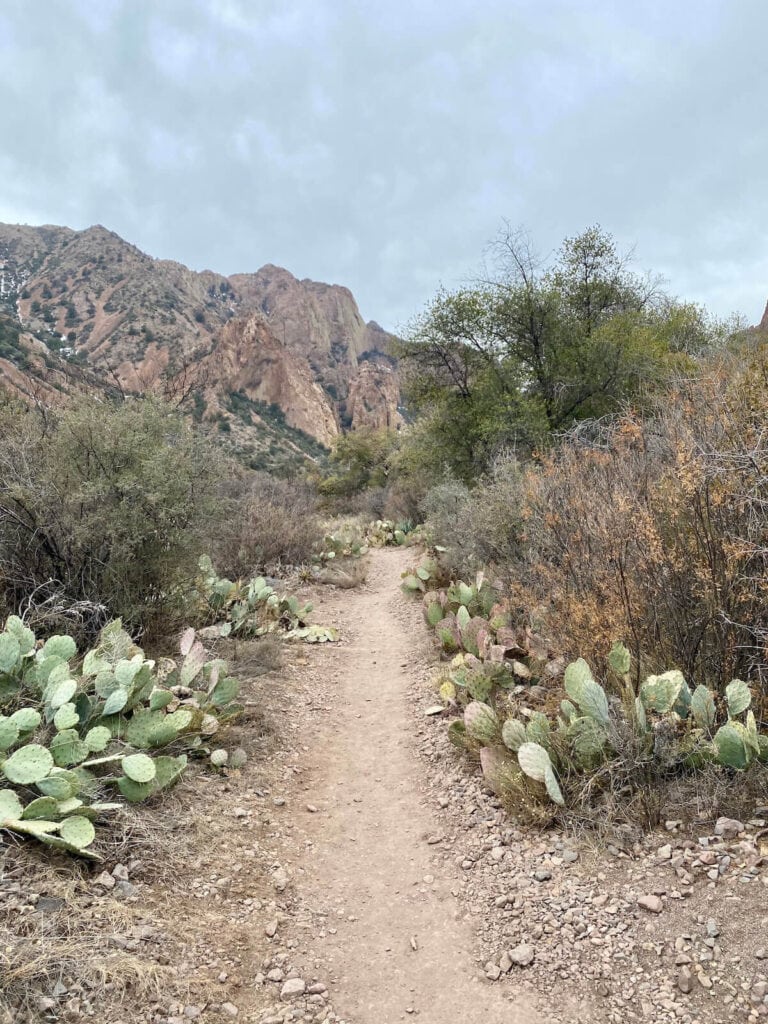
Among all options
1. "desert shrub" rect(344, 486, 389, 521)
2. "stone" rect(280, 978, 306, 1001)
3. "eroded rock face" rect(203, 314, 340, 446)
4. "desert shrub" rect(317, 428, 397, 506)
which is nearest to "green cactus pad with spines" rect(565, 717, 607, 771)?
"stone" rect(280, 978, 306, 1001)

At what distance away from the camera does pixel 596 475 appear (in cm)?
498

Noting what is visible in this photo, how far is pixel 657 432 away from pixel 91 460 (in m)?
5.48

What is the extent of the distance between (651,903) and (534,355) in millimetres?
12909

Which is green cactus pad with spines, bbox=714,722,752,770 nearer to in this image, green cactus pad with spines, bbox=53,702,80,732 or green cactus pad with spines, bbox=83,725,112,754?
green cactus pad with spines, bbox=83,725,112,754

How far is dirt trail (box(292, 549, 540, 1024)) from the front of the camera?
220cm

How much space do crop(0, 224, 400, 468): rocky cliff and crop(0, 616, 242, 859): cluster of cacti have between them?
2188cm

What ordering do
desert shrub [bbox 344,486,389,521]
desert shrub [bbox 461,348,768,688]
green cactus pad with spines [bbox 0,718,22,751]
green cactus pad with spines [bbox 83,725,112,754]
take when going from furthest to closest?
desert shrub [bbox 344,486,389,521] → desert shrub [bbox 461,348,768,688] → green cactus pad with spines [bbox 83,725,112,754] → green cactus pad with spines [bbox 0,718,22,751]

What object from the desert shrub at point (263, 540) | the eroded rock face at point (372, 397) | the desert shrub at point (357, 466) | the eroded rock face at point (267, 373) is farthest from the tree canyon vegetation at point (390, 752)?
the eroded rock face at point (372, 397)

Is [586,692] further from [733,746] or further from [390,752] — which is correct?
[390,752]

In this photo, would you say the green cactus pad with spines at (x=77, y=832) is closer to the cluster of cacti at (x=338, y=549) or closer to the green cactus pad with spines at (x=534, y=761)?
the green cactus pad with spines at (x=534, y=761)

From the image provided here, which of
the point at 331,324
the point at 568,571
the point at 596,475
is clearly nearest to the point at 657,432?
the point at 596,475

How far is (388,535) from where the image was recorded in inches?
657

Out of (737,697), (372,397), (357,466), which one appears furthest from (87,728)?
(372,397)

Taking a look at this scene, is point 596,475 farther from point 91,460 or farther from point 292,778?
point 91,460
